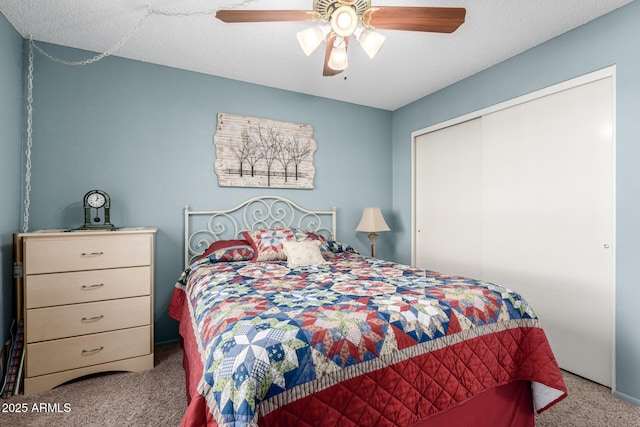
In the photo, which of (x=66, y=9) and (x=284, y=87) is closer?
(x=66, y=9)

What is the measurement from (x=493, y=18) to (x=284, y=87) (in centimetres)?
191

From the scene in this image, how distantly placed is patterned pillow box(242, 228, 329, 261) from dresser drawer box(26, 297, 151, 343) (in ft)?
2.81

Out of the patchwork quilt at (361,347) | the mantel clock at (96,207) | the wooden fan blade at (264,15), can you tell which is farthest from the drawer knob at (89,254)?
the wooden fan blade at (264,15)

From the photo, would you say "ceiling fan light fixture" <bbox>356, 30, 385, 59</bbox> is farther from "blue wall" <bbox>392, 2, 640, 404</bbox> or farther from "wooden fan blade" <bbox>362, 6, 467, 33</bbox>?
"blue wall" <bbox>392, 2, 640, 404</bbox>

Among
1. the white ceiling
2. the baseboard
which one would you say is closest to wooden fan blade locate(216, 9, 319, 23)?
the white ceiling

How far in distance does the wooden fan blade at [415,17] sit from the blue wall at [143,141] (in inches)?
69.8

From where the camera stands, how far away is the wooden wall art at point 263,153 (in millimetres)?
3016

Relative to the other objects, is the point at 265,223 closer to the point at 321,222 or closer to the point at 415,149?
the point at 321,222

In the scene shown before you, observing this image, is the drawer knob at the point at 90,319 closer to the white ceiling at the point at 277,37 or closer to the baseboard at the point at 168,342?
the baseboard at the point at 168,342

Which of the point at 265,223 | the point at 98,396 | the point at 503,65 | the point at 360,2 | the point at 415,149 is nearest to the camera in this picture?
the point at 360,2

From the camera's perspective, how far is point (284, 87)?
129 inches

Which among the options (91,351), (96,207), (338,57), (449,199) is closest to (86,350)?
(91,351)

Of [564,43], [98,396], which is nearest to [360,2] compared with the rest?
[564,43]

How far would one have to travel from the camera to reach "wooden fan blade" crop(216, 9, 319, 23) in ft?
5.22
